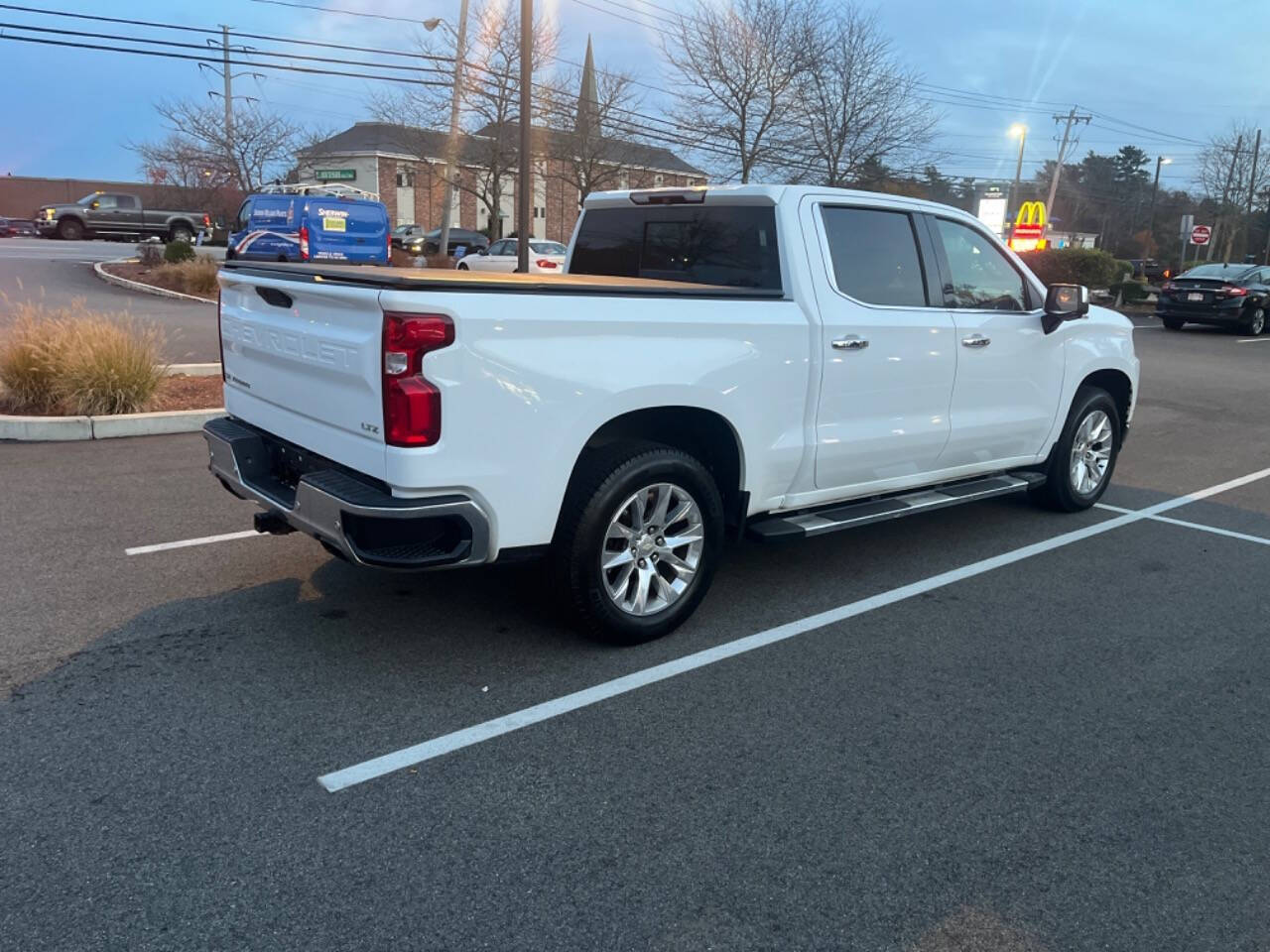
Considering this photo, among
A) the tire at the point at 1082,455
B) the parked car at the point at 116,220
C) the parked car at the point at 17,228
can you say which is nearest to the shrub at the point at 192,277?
the tire at the point at 1082,455

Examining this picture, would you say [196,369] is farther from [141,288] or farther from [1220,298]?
[1220,298]

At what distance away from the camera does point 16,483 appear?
21.7 feet

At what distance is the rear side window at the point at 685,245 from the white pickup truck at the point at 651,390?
0.01 metres

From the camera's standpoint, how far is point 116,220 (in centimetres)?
3906

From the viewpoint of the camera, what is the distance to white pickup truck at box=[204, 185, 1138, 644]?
11.7ft

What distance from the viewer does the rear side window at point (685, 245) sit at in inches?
191

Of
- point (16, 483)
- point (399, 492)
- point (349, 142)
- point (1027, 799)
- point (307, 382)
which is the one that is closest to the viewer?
point (1027, 799)

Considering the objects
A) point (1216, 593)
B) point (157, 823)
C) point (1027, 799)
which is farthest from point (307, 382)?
point (1216, 593)

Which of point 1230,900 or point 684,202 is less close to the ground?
point 684,202

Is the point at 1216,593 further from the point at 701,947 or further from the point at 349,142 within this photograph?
the point at 349,142

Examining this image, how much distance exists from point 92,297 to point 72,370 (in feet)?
39.6

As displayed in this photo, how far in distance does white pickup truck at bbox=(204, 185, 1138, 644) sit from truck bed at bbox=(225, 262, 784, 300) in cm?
1

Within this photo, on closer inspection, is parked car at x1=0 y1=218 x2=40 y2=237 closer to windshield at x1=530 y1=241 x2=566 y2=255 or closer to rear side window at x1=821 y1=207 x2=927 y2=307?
windshield at x1=530 y1=241 x2=566 y2=255

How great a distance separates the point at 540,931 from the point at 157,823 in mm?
1237
